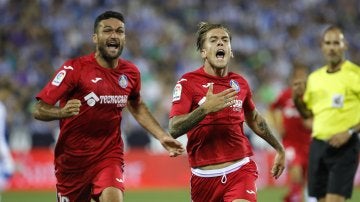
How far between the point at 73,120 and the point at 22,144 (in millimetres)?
10414

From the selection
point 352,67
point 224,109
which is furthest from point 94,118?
point 352,67

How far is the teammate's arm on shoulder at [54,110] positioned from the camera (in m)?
7.88

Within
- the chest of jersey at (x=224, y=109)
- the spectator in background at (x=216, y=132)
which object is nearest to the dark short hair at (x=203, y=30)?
the spectator in background at (x=216, y=132)

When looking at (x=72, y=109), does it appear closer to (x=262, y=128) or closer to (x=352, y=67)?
(x=262, y=128)

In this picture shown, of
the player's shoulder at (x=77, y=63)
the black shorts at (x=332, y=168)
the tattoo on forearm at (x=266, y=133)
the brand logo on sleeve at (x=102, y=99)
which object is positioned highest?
the player's shoulder at (x=77, y=63)

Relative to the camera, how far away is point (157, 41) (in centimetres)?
2314

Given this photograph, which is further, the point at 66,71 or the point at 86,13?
the point at 86,13

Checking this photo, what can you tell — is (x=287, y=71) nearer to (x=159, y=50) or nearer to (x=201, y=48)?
(x=159, y=50)

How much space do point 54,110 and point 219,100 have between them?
170cm

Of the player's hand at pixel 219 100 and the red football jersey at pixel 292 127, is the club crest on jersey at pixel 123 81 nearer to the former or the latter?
the player's hand at pixel 219 100

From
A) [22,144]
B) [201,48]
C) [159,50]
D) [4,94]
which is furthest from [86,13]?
[201,48]

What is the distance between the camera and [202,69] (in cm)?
837

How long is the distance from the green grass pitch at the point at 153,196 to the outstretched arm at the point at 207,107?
8664 mm

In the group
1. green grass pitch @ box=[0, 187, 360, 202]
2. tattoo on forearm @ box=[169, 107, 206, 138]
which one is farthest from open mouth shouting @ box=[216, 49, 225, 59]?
green grass pitch @ box=[0, 187, 360, 202]
